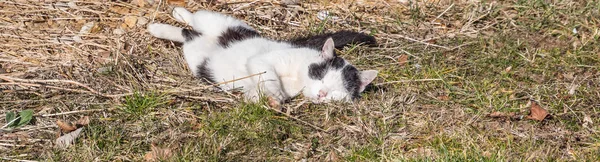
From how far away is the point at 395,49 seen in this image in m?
5.29

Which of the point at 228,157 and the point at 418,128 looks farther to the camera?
the point at 418,128

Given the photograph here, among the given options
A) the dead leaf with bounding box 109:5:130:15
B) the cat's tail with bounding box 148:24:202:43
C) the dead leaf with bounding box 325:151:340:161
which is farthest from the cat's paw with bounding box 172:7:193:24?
the dead leaf with bounding box 325:151:340:161

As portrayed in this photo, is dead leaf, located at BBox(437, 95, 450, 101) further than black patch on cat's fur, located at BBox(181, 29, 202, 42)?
No

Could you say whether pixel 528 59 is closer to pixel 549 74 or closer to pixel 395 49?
pixel 549 74

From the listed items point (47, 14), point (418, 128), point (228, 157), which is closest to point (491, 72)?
point (418, 128)

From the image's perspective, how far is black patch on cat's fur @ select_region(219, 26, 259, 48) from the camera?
16.4ft

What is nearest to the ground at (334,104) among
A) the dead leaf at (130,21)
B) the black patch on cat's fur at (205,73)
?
the dead leaf at (130,21)

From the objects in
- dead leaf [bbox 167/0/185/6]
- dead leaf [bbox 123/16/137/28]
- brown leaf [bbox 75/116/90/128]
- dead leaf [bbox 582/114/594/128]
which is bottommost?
dead leaf [bbox 582/114/594/128]

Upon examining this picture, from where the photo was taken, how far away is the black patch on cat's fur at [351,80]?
4441 millimetres

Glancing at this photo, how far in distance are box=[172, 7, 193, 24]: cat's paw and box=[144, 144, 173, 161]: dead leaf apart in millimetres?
1830

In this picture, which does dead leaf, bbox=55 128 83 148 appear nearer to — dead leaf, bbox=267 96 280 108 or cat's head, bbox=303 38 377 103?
dead leaf, bbox=267 96 280 108

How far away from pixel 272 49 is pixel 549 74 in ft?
6.77

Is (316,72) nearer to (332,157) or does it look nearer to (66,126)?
(332,157)

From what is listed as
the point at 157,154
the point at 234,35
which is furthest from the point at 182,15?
the point at 157,154
